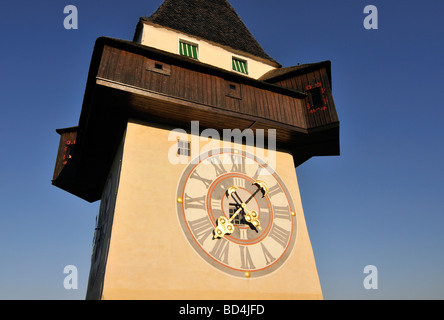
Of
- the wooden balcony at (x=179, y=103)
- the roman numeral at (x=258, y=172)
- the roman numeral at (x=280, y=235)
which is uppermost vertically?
the wooden balcony at (x=179, y=103)

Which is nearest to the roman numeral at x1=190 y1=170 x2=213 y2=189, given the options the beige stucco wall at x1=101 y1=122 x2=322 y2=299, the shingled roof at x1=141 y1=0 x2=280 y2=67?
the beige stucco wall at x1=101 y1=122 x2=322 y2=299

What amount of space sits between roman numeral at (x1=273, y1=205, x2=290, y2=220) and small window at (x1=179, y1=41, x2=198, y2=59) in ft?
21.3

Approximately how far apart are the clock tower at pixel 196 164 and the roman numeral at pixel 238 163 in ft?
0.12

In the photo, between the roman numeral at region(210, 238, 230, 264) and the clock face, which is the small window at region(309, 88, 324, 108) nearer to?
the clock face

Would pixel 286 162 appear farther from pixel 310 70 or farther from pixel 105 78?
pixel 105 78

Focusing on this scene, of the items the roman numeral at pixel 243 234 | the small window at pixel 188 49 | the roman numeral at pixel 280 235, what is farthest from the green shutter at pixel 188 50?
the roman numeral at pixel 280 235

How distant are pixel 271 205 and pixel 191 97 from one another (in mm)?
4168

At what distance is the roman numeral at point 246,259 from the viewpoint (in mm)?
9047

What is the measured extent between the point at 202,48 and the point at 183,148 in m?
4.89

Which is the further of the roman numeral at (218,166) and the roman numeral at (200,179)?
the roman numeral at (218,166)

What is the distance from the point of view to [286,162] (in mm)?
11664

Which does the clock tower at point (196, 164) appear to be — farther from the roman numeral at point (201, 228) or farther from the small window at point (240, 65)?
the small window at point (240, 65)

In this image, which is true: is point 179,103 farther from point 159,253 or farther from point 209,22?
point 209,22

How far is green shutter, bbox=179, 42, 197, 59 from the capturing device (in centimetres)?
1250
